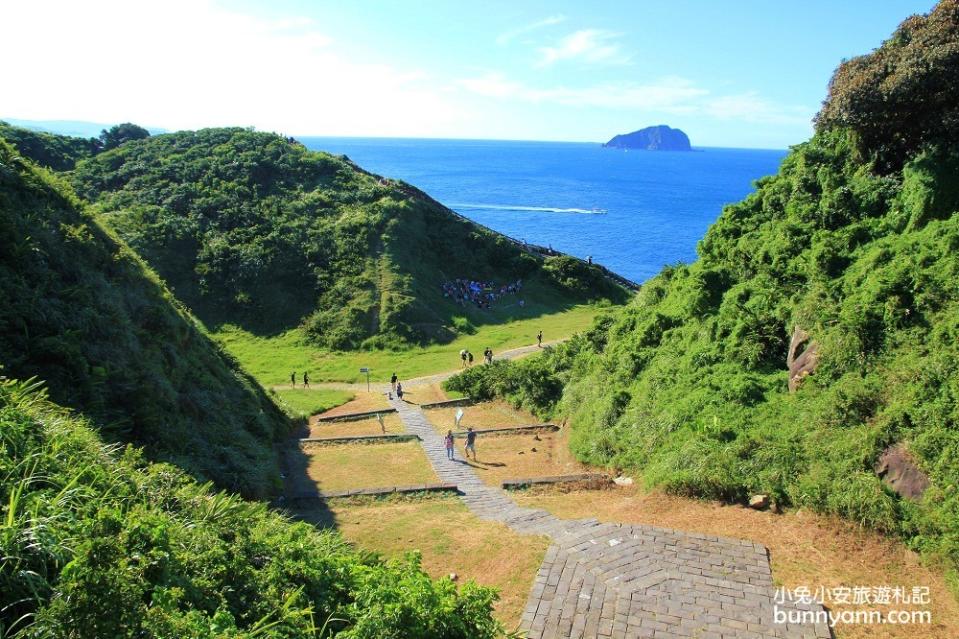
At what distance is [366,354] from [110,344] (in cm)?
2169

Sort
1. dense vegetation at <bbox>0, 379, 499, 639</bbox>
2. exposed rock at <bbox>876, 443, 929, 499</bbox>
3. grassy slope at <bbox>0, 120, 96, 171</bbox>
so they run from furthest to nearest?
grassy slope at <bbox>0, 120, 96, 171</bbox> → exposed rock at <bbox>876, 443, 929, 499</bbox> → dense vegetation at <bbox>0, 379, 499, 639</bbox>

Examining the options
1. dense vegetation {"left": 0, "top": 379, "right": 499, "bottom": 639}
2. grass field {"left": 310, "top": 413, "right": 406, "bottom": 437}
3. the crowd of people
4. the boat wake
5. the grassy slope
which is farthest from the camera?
the boat wake

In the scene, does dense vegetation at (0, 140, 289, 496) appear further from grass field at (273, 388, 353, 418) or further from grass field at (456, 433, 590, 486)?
grass field at (456, 433, 590, 486)

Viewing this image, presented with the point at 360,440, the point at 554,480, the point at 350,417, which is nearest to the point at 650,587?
the point at 554,480

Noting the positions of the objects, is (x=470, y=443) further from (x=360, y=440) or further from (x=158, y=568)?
(x=158, y=568)

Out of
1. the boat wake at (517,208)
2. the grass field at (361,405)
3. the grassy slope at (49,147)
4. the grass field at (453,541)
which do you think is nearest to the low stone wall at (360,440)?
the grass field at (361,405)

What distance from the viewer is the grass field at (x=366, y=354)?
110 feet

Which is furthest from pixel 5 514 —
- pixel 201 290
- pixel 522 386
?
pixel 201 290

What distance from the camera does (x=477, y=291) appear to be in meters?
46.9

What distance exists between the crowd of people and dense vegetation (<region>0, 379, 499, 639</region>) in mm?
35552

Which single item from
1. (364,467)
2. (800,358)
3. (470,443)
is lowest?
(364,467)

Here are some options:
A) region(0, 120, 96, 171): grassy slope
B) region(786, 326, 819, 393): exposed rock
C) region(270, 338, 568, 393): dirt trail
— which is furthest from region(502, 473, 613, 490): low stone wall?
region(0, 120, 96, 171): grassy slope

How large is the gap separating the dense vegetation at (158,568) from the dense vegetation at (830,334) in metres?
8.01

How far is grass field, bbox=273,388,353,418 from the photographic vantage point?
2573 centimetres
